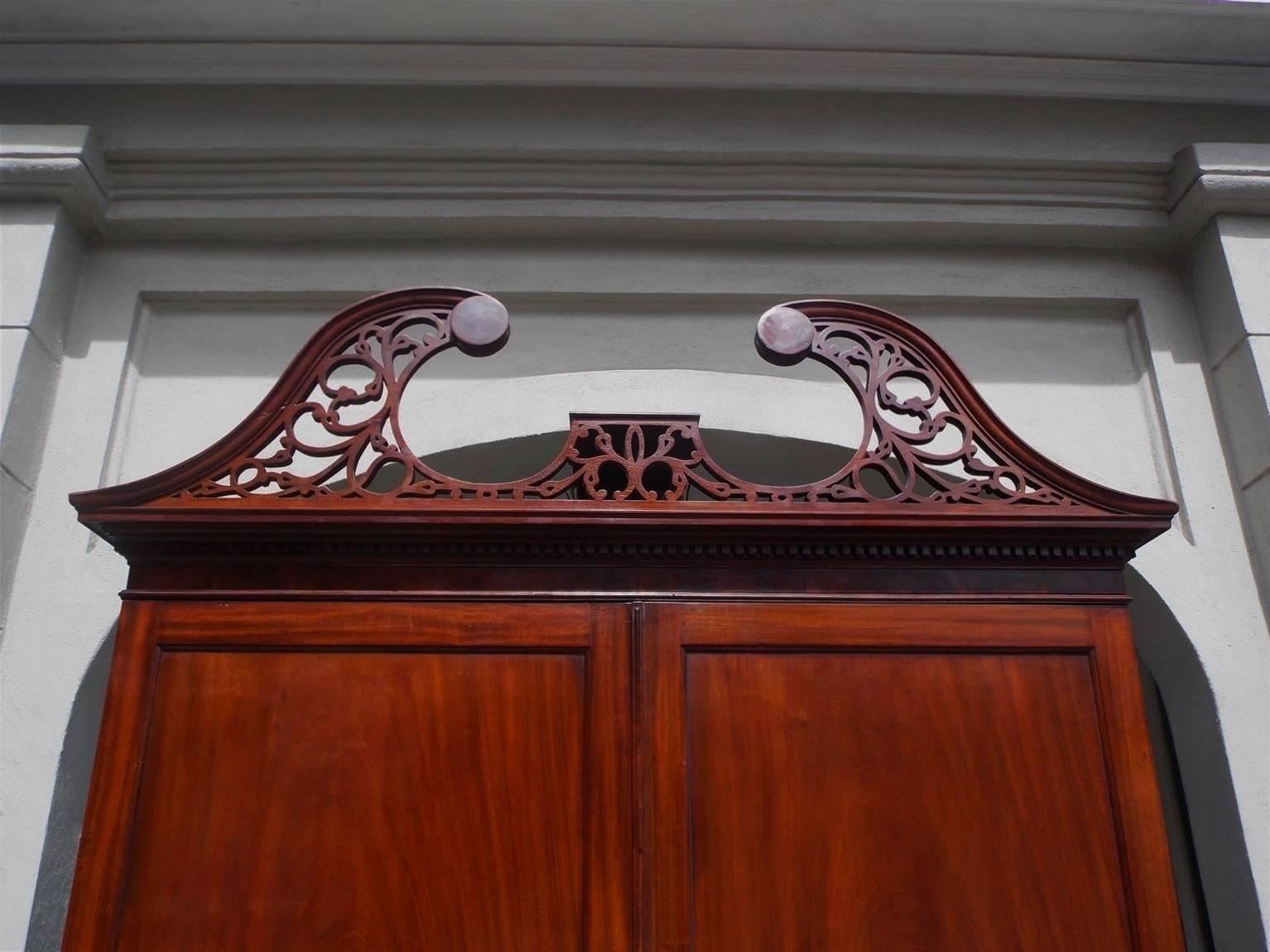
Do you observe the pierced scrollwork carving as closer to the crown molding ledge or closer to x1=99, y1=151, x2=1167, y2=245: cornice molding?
x1=99, y1=151, x2=1167, y2=245: cornice molding

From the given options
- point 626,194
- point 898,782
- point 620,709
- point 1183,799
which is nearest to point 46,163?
point 626,194

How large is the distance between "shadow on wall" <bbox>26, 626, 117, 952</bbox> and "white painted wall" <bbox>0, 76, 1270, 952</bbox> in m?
0.52

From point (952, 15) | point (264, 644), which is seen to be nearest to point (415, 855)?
point (264, 644)

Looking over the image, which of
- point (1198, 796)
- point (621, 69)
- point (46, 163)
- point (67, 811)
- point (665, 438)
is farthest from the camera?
point (621, 69)

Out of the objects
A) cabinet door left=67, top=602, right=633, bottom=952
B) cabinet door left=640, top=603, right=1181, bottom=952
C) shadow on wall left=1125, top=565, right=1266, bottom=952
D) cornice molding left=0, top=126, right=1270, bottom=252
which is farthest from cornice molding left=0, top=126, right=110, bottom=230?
shadow on wall left=1125, top=565, right=1266, bottom=952

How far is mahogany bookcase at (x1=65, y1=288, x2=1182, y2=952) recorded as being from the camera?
152 centimetres

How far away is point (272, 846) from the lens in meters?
1.54

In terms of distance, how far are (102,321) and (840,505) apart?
194 centimetres

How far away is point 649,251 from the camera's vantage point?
2.77m

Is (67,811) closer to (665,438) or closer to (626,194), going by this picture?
(665,438)

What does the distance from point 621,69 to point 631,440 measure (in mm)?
1318

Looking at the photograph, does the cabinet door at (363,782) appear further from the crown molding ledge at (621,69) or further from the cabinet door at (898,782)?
the crown molding ledge at (621,69)

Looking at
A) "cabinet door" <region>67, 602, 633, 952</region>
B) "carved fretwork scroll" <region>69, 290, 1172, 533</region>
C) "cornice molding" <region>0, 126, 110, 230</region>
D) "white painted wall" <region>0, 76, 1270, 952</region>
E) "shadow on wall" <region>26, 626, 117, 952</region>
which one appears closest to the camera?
"cabinet door" <region>67, 602, 633, 952</region>

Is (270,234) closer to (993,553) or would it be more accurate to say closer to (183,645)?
(183,645)
